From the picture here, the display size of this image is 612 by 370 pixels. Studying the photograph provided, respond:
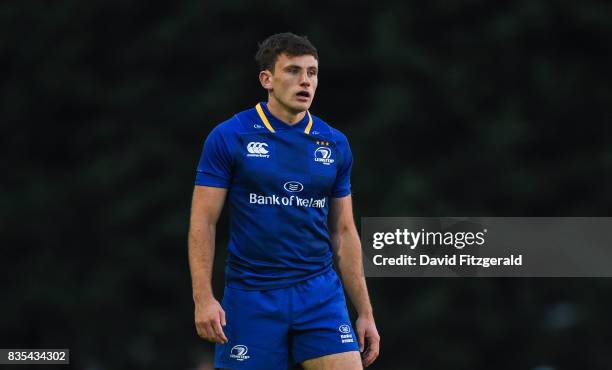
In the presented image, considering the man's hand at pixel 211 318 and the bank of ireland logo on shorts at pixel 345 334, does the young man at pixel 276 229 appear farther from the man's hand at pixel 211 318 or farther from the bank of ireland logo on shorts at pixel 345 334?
the man's hand at pixel 211 318

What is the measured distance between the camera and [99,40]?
23891 millimetres

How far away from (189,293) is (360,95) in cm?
462

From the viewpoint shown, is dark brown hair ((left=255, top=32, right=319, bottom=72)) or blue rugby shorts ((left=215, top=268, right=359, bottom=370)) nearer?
blue rugby shorts ((left=215, top=268, right=359, bottom=370))

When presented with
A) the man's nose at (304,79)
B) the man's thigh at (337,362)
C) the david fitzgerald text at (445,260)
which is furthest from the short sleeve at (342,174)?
the david fitzgerald text at (445,260)

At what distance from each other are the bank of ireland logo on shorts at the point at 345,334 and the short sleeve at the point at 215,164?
99 cm

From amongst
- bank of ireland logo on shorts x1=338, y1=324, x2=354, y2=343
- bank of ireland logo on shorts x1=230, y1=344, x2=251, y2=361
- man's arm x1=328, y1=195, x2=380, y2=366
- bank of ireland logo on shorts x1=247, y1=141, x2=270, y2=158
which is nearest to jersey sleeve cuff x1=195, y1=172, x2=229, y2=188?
bank of ireland logo on shorts x1=247, y1=141, x2=270, y2=158

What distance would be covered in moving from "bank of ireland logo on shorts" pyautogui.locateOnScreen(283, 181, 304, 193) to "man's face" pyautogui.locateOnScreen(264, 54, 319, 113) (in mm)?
405

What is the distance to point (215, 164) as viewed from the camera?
22.9 feet

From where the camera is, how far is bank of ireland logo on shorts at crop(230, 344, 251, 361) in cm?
695

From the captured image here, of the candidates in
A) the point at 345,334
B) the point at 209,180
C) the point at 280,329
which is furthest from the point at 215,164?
the point at 345,334

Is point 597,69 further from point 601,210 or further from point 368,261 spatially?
point 368,261

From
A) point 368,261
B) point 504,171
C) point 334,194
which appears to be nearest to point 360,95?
point 504,171

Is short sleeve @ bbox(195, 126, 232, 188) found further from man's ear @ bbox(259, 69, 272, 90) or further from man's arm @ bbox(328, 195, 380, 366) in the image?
man's arm @ bbox(328, 195, 380, 366)

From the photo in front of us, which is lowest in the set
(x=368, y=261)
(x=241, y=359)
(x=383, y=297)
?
(x=241, y=359)
